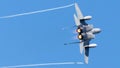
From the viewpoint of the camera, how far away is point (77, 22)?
10331 centimetres

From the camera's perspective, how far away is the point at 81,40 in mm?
104000

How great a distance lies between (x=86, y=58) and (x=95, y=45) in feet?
6.31

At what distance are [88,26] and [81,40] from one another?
2.21 metres

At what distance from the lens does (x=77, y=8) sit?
341 ft

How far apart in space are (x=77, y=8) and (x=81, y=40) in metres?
3.90

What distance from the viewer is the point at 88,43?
10462 centimetres

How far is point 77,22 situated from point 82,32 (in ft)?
4.48

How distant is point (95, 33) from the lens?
103 m

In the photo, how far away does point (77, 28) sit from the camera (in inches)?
4058

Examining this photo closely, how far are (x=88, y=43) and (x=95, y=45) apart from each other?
3.19ft

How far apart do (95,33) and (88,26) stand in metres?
1.33

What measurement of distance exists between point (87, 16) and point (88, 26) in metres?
1.54

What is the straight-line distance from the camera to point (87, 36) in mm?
103500

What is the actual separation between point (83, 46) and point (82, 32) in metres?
2.11
